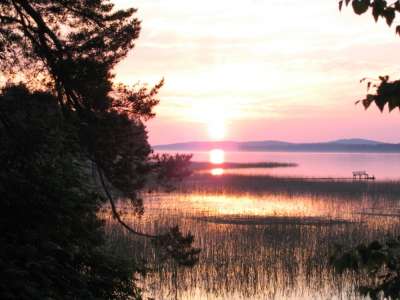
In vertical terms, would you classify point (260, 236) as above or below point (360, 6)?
below

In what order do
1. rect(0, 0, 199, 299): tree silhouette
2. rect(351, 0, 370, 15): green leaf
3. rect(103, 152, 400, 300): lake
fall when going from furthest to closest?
rect(103, 152, 400, 300): lake
rect(0, 0, 199, 299): tree silhouette
rect(351, 0, 370, 15): green leaf

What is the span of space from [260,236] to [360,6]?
70.0 ft

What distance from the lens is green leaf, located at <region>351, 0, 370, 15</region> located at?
3459 mm

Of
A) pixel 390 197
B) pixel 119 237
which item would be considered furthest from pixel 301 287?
pixel 390 197

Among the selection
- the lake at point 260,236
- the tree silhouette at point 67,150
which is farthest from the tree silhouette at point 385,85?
the tree silhouette at point 67,150

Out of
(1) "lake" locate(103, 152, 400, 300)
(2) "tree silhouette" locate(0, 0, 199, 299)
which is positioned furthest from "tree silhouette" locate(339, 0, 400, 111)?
(2) "tree silhouette" locate(0, 0, 199, 299)

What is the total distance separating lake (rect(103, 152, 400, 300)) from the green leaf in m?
1.90

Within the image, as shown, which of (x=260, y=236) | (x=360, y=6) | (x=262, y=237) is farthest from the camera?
(x=260, y=236)

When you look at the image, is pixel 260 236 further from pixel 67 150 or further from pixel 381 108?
pixel 381 108

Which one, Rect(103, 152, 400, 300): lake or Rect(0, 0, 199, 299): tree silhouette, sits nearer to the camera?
Rect(0, 0, 199, 299): tree silhouette

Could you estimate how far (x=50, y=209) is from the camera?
23.1 ft

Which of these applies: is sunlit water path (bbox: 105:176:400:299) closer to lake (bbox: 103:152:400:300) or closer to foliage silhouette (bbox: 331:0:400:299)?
lake (bbox: 103:152:400:300)

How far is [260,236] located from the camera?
79.4 feet

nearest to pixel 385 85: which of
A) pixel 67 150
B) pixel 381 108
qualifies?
pixel 381 108
